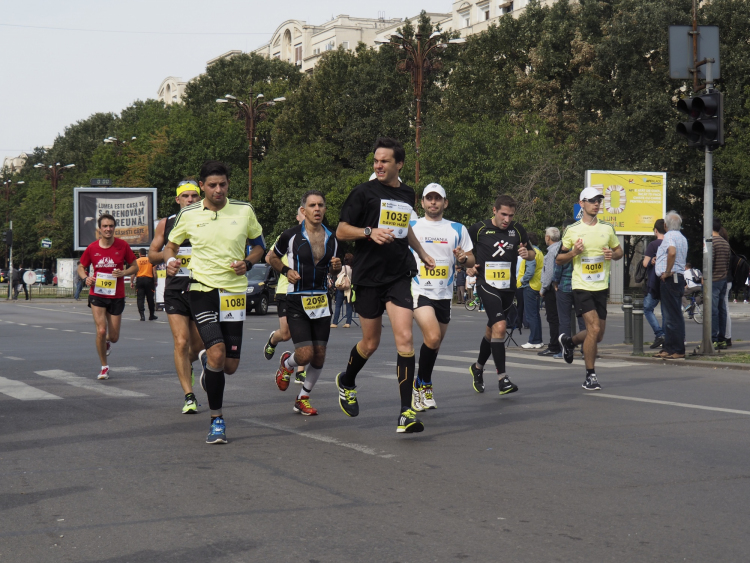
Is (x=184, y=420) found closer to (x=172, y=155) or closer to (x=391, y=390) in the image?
(x=391, y=390)

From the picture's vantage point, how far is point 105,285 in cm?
1175

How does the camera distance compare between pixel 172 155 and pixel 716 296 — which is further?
pixel 172 155

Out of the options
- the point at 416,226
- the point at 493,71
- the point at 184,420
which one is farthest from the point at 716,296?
the point at 493,71

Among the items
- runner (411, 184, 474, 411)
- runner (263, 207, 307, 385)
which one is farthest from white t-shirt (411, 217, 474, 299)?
runner (263, 207, 307, 385)

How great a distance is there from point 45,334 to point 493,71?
35959mm

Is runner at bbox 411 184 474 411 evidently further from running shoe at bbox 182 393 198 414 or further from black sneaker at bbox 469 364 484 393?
running shoe at bbox 182 393 198 414

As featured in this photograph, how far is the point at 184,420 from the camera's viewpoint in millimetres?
8219

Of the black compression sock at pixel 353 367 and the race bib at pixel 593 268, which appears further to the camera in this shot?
the race bib at pixel 593 268

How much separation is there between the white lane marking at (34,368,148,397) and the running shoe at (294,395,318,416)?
2178 millimetres

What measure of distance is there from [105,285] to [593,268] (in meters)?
5.57

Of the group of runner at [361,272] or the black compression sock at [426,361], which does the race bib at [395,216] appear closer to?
A: the group of runner at [361,272]

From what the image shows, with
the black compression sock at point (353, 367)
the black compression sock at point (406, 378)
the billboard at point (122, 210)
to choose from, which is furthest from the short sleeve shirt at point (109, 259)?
the billboard at point (122, 210)

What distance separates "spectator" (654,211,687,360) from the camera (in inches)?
536

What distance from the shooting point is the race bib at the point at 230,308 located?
7.21 m
